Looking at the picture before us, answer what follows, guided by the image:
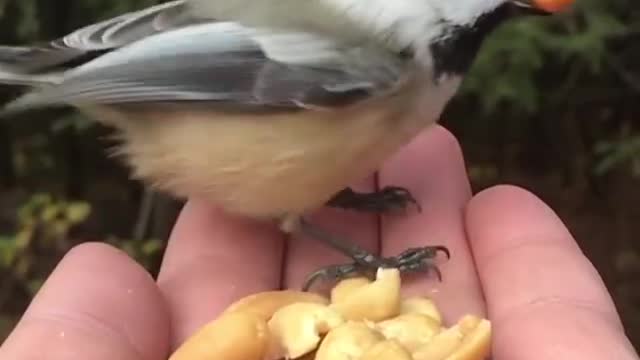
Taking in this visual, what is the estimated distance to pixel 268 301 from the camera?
3.75 feet

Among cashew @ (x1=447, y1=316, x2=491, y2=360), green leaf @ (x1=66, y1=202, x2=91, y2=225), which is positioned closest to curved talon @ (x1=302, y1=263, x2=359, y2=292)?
cashew @ (x1=447, y1=316, x2=491, y2=360)

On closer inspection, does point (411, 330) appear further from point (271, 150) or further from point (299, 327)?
point (271, 150)

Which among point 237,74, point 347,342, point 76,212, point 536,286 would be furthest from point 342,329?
point 76,212

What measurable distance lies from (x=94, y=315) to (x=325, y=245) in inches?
12.5

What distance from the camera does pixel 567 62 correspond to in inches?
73.7

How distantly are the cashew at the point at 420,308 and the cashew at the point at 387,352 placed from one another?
0.11m

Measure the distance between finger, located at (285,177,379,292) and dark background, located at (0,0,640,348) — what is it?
37 centimetres

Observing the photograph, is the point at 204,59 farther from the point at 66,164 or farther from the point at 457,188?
the point at 66,164

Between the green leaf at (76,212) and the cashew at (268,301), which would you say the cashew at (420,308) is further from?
the green leaf at (76,212)

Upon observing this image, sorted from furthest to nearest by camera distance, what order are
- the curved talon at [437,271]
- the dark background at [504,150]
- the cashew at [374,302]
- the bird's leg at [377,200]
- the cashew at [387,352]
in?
the dark background at [504,150] → the bird's leg at [377,200] → the curved talon at [437,271] → the cashew at [374,302] → the cashew at [387,352]

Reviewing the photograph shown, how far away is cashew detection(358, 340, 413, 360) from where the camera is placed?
102 cm

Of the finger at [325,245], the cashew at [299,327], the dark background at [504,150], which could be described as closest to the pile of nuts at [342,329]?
the cashew at [299,327]

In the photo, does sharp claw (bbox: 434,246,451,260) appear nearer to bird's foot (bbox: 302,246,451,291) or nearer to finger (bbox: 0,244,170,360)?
bird's foot (bbox: 302,246,451,291)

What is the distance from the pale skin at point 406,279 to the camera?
1053 mm
